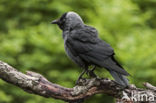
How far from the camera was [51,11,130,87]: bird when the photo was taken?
4160mm

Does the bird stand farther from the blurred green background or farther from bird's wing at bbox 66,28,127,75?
the blurred green background

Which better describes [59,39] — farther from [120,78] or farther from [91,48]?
[120,78]

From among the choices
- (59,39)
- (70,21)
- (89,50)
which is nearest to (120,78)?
(89,50)

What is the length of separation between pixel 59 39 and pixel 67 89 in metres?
2.71

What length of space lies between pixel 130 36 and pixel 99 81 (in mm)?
2881

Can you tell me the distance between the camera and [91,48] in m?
4.36

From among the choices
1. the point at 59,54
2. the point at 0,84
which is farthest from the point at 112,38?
the point at 0,84

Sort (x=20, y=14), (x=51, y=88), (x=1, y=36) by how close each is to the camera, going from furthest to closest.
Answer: (x=20, y=14) → (x=1, y=36) → (x=51, y=88)

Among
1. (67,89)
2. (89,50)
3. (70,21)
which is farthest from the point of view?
(70,21)

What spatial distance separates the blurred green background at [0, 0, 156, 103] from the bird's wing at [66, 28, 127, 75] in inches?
73.2

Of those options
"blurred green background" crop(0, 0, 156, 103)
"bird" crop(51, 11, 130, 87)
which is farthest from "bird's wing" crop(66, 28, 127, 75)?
"blurred green background" crop(0, 0, 156, 103)

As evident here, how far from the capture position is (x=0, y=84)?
21.9 ft

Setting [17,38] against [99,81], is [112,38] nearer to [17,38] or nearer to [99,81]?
[17,38]

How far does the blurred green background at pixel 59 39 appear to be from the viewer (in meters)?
6.40
